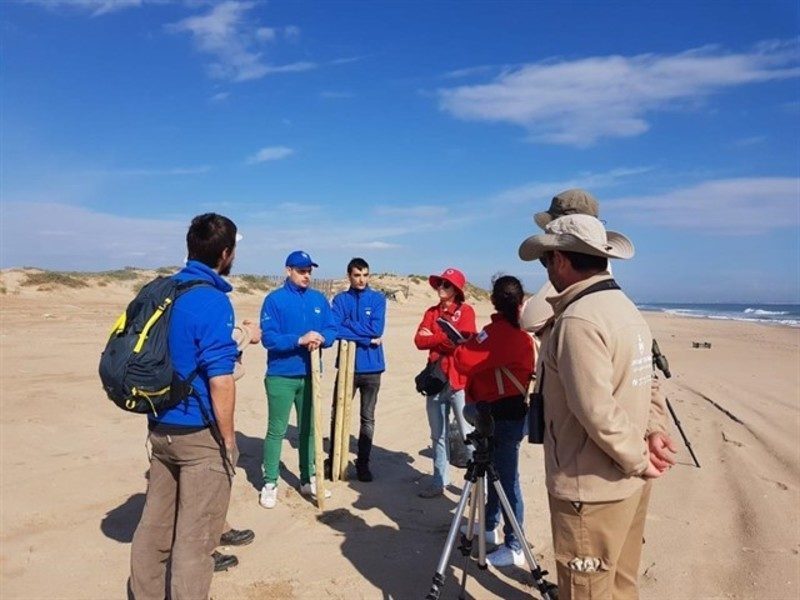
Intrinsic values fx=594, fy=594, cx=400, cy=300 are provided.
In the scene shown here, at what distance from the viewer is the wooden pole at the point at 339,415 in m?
6.09

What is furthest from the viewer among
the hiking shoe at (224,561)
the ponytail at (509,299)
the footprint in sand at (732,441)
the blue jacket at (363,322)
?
the footprint in sand at (732,441)

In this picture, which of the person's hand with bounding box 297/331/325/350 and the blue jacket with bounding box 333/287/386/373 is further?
the blue jacket with bounding box 333/287/386/373

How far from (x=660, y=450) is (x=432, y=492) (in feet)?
11.4

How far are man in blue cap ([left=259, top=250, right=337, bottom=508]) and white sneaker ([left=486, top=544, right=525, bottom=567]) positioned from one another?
6.52 feet

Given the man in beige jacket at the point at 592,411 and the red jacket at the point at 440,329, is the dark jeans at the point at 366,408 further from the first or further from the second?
the man in beige jacket at the point at 592,411

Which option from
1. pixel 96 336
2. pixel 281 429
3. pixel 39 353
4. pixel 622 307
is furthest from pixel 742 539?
pixel 96 336

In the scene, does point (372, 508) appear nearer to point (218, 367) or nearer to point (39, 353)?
point (218, 367)

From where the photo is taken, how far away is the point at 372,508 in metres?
5.53

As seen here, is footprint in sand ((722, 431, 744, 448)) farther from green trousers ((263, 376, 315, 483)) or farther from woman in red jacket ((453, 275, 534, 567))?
green trousers ((263, 376, 315, 483))

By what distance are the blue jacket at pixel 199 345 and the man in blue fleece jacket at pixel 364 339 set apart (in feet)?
10.4

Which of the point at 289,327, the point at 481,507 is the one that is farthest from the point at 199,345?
the point at 289,327

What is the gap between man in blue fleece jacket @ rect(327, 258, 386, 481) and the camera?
6.28m

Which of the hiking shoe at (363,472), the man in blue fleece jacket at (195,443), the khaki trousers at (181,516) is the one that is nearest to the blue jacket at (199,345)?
the man in blue fleece jacket at (195,443)

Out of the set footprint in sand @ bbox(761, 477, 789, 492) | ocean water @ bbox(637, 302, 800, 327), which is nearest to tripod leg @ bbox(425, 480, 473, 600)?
footprint in sand @ bbox(761, 477, 789, 492)
